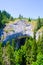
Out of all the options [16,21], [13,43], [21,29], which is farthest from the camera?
[16,21]

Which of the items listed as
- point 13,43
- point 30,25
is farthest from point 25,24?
point 13,43

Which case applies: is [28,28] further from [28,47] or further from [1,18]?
[28,47]

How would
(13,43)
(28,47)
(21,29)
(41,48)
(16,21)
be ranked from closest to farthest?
(41,48), (28,47), (13,43), (21,29), (16,21)

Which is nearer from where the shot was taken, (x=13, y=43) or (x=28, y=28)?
(x=13, y=43)

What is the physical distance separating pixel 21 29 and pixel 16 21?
381 inches

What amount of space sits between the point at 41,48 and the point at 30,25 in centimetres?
4610

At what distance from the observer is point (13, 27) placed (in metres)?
114

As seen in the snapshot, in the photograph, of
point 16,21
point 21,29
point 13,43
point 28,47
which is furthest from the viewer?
point 16,21

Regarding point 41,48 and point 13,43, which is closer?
point 41,48

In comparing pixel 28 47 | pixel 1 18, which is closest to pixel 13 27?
pixel 1 18

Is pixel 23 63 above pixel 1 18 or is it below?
below

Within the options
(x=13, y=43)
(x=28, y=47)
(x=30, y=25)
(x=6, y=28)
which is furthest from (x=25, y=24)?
(x=28, y=47)

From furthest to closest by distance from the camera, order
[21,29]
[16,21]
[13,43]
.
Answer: [16,21]
[21,29]
[13,43]

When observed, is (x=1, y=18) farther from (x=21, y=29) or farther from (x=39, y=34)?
(x=39, y=34)
